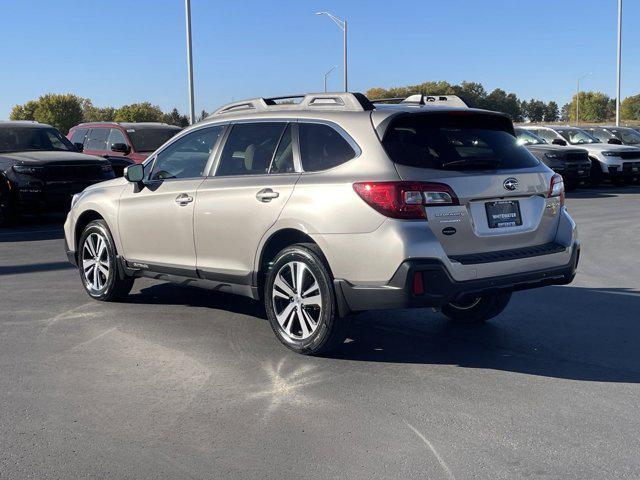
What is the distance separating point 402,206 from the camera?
200 inches

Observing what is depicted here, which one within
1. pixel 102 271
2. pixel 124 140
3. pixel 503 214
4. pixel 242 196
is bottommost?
pixel 102 271

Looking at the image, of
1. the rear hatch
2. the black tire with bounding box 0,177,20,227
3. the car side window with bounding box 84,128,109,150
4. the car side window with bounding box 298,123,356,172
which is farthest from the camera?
the car side window with bounding box 84,128,109,150

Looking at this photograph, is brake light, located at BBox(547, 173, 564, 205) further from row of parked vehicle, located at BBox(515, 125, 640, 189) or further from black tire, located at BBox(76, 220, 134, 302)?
row of parked vehicle, located at BBox(515, 125, 640, 189)

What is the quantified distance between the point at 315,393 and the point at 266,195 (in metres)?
1.66

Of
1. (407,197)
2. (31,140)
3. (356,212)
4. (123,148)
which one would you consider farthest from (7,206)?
(407,197)

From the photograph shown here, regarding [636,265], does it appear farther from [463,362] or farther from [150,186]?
[150,186]

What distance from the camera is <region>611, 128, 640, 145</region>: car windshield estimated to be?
25906 mm

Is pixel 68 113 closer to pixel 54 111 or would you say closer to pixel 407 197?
pixel 54 111

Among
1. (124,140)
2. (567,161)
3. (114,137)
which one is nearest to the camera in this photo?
(124,140)

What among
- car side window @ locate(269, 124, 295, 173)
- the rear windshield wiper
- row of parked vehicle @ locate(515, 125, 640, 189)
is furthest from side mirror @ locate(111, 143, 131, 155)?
the rear windshield wiper

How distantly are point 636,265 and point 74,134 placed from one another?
545 inches

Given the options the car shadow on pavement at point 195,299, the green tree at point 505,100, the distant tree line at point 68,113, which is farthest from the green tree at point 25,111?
the car shadow on pavement at point 195,299

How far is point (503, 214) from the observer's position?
5492mm

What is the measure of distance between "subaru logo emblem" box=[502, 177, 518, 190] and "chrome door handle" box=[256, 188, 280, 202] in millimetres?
1640
